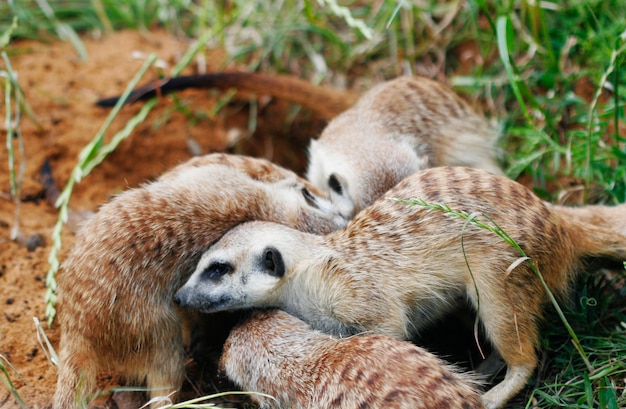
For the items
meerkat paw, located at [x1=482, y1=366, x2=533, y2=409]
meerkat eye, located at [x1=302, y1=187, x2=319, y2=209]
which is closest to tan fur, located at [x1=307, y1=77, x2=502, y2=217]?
meerkat eye, located at [x1=302, y1=187, x2=319, y2=209]

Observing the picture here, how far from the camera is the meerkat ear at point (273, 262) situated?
8.02 feet

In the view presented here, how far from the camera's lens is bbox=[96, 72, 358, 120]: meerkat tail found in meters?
3.52

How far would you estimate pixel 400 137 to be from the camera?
10.7 ft

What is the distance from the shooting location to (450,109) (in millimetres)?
3426

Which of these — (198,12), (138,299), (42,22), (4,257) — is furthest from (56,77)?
(138,299)

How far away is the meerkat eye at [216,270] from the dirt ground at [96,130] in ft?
2.93

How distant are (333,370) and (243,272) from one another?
602mm

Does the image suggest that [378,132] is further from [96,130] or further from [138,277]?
[96,130]

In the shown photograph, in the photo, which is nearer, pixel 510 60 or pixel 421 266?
pixel 421 266

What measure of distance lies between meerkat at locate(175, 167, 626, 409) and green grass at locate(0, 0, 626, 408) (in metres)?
0.21

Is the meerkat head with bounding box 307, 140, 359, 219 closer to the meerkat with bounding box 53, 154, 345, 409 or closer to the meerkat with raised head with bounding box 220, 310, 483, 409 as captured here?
the meerkat with bounding box 53, 154, 345, 409

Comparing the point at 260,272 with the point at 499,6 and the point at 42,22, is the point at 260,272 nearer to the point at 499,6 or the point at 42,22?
the point at 499,6

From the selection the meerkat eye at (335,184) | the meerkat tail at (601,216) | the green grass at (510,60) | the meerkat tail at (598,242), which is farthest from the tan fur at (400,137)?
the meerkat tail at (598,242)

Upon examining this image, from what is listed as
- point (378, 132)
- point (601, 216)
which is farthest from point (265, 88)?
point (601, 216)
